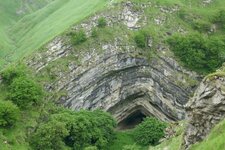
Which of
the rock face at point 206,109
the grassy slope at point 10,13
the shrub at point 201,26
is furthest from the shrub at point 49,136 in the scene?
the grassy slope at point 10,13

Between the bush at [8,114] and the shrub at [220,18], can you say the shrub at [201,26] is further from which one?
the bush at [8,114]

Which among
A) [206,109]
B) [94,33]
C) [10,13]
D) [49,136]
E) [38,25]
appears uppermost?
[206,109]

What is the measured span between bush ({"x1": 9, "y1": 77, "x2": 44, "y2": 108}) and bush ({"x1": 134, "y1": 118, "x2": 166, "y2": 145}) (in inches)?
715

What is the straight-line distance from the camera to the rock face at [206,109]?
42.4m

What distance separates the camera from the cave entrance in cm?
9212

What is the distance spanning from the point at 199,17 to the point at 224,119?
2186 inches

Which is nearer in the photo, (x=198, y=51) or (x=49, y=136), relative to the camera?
(x=49, y=136)

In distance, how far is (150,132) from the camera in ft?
259

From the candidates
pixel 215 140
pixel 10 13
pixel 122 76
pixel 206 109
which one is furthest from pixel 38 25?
pixel 215 140

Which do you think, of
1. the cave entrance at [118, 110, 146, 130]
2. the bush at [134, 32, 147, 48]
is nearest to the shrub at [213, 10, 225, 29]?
the bush at [134, 32, 147, 48]

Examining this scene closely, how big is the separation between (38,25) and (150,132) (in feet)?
210

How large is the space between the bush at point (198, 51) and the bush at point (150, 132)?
46.7 ft

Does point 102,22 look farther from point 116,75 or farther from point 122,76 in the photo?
point 122,76

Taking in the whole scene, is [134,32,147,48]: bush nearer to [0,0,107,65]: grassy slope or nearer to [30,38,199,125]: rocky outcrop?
[30,38,199,125]: rocky outcrop
